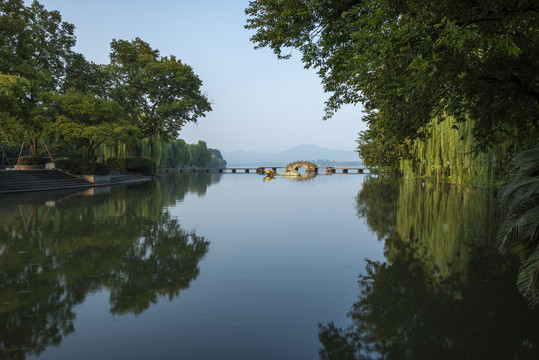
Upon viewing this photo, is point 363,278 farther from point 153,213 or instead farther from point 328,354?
point 153,213

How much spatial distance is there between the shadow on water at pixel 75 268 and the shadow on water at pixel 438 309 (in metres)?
2.52

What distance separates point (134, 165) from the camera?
37500 millimetres

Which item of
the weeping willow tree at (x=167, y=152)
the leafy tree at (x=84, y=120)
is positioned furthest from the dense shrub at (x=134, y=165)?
the leafy tree at (x=84, y=120)

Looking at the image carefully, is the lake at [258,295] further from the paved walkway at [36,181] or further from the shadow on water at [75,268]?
the paved walkway at [36,181]

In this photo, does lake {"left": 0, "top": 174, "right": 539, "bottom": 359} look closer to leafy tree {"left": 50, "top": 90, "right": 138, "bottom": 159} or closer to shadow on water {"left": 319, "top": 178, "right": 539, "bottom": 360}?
shadow on water {"left": 319, "top": 178, "right": 539, "bottom": 360}

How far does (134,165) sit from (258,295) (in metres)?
36.5

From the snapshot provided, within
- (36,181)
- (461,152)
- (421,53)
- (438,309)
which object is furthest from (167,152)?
(438,309)

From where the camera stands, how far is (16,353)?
3072 mm

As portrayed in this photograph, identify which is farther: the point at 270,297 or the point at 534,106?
the point at 534,106

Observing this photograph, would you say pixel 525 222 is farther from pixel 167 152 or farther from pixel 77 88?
pixel 167 152

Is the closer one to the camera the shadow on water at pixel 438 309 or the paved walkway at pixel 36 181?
the shadow on water at pixel 438 309

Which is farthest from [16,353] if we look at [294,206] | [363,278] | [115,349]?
[294,206]

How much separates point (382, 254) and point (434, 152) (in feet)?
50.8

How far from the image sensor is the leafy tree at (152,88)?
3391cm
